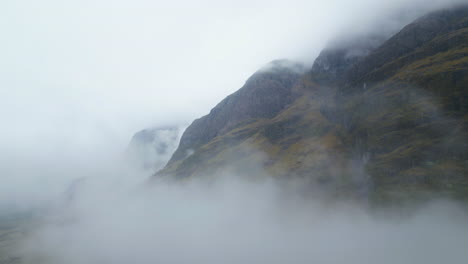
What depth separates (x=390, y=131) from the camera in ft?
368

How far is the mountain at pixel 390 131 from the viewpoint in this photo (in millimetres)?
90000

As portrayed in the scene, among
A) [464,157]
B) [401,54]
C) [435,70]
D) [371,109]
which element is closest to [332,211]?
[464,157]

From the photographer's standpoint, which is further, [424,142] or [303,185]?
[303,185]

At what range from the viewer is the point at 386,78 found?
467 ft

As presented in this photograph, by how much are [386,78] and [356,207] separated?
8230cm

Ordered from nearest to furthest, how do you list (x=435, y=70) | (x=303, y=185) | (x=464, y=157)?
(x=464, y=157) → (x=435, y=70) → (x=303, y=185)

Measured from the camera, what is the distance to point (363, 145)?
123250 millimetres

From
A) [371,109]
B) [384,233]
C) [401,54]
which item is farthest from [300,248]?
[401,54]

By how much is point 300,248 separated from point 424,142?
61.3 m

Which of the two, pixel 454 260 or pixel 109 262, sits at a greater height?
pixel 109 262

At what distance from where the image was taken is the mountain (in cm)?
9000

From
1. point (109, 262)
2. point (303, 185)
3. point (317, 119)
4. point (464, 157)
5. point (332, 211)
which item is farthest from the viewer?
point (317, 119)

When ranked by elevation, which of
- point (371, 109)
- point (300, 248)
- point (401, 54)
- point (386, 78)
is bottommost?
point (300, 248)

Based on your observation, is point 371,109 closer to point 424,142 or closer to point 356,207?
point 424,142
